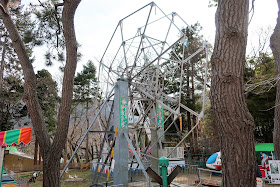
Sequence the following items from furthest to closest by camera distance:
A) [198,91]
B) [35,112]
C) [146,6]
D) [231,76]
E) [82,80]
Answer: [82,80] → [198,91] → [146,6] → [35,112] → [231,76]

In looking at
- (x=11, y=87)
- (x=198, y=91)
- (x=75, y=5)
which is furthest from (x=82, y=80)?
(x=75, y=5)

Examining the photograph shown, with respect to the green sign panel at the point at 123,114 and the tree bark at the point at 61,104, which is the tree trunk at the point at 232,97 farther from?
the green sign panel at the point at 123,114

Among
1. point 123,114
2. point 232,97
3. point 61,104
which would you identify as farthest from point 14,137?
point 232,97

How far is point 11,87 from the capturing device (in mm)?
21625

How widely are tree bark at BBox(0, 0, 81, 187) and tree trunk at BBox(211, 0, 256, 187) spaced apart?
4170mm

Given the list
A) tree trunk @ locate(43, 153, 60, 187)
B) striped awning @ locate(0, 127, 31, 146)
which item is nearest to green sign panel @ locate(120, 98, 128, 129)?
striped awning @ locate(0, 127, 31, 146)

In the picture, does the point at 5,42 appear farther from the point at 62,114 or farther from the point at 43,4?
the point at 62,114

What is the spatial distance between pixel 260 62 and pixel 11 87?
74.9ft

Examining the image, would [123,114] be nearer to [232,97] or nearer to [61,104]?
[61,104]

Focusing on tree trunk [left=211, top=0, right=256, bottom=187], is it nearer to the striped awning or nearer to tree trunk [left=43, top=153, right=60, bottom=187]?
tree trunk [left=43, top=153, right=60, bottom=187]

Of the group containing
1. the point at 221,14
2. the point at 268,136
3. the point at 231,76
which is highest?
the point at 221,14

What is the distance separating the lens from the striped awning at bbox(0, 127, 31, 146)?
25.9ft

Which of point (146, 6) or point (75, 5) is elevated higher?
point (146, 6)

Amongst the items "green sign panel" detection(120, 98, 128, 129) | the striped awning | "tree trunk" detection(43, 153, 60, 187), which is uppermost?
"green sign panel" detection(120, 98, 128, 129)
